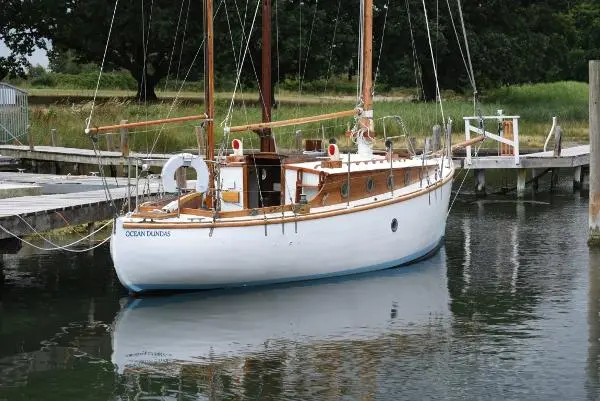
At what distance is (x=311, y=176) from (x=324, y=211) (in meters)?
1.12

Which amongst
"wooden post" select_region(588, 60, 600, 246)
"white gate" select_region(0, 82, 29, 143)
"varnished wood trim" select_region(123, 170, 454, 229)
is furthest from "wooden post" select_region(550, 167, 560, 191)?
"white gate" select_region(0, 82, 29, 143)

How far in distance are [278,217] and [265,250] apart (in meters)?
0.71

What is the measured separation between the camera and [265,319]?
907 inches

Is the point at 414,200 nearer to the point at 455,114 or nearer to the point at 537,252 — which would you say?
the point at 537,252

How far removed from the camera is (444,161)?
32.8m

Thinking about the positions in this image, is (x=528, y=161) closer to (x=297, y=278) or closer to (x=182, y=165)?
(x=297, y=278)

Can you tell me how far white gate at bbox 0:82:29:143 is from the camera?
1874 inches

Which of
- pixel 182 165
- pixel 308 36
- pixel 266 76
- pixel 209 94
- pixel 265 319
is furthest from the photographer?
pixel 308 36

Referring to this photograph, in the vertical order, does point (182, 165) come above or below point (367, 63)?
below

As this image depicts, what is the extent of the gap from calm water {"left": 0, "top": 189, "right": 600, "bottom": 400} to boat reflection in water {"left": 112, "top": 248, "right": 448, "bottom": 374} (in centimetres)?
4

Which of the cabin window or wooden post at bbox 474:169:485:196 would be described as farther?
wooden post at bbox 474:169:485:196

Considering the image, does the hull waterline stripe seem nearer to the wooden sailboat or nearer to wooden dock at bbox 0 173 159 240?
the wooden sailboat

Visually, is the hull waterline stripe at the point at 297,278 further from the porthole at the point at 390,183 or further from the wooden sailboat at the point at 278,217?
the porthole at the point at 390,183

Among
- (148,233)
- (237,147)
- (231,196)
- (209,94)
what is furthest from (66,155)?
(148,233)
